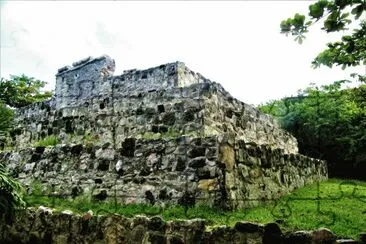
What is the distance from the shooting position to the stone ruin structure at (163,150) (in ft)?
21.3

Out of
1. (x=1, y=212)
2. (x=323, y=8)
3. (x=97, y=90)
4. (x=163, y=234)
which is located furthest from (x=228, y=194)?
(x=97, y=90)

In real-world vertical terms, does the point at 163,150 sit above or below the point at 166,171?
above

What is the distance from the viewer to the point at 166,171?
6.75 m

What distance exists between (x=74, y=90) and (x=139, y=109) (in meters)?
7.12

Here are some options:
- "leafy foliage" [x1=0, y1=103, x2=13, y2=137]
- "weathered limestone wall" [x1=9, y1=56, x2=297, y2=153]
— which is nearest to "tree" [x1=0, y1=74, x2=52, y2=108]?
"weathered limestone wall" [x1=9, y1=56, x2=297, y2=153]

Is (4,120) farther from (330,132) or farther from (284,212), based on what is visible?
(330,132)

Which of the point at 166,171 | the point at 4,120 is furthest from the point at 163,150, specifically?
the point at 4,120

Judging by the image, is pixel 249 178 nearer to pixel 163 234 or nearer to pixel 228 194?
pixel 228 194

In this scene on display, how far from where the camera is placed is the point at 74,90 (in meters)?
16.5

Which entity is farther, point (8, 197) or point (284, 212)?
point (8, 197)

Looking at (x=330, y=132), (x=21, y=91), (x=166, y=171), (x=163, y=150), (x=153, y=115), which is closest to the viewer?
(x=166, y=171)

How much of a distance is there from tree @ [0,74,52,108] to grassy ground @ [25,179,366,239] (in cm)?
2773

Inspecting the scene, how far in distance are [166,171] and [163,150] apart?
1.20 feet

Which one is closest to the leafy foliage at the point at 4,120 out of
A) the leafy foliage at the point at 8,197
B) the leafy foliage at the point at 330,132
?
the leafy foliage at the point at 8,197
